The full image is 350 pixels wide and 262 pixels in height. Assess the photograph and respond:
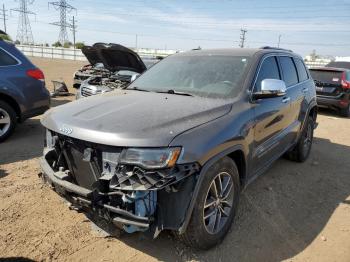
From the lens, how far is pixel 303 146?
585cm

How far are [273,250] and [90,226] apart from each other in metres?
1.81

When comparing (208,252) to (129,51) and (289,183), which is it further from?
(129,51)

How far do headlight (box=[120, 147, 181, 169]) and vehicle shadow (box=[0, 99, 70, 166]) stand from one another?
335cm

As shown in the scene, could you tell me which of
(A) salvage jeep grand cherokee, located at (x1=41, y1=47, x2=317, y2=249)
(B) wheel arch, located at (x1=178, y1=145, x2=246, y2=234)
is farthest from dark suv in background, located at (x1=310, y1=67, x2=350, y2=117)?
(B) wheel arch, located at (x1=178, y1=145, x2=246, y2=234)

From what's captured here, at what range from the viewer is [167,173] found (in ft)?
8.45

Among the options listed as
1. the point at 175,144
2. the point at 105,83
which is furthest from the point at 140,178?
the point at 105,83

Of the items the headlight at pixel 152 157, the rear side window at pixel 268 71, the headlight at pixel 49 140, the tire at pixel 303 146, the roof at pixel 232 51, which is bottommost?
the tire at pixel 303 146

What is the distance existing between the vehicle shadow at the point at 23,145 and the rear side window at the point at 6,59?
136 cm

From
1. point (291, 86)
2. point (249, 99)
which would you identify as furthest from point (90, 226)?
point (291, 86)

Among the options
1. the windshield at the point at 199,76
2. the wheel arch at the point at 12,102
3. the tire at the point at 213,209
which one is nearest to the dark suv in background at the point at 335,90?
the windshield at the point at 199,76

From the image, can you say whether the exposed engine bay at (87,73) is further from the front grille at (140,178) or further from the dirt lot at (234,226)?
the front grille at (140,178)

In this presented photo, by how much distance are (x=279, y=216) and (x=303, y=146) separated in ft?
7.27

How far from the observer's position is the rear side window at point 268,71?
3926mm

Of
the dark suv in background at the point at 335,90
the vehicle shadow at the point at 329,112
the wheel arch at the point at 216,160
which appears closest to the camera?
the wheel arch at the point at 216,160
